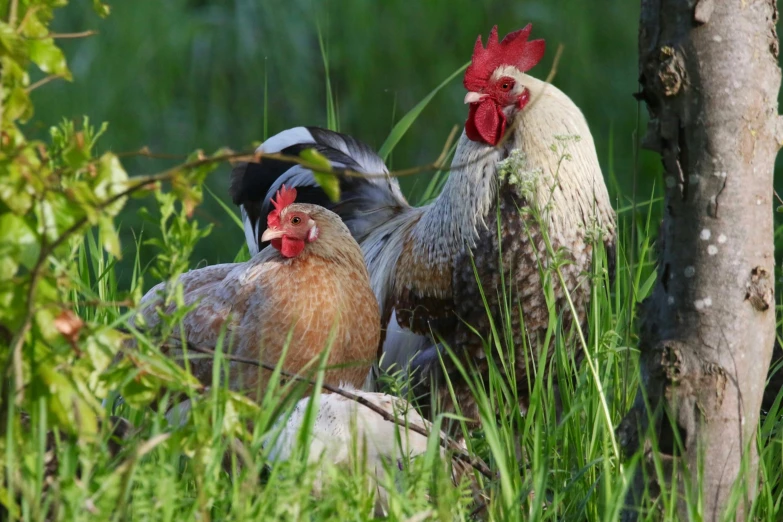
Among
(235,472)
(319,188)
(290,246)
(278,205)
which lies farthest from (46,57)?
(319,188)

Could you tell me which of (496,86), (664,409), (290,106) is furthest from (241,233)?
(664,409)

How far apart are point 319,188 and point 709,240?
8.45ft

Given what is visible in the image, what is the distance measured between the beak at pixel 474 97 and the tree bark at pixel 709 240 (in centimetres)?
148

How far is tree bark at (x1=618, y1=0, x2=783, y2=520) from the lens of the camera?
6.10ft

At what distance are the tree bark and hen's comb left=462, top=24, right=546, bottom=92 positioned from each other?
5.22 ft

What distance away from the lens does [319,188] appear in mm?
4285

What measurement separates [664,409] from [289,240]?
1466 millimetres

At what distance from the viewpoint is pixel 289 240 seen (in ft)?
10.2

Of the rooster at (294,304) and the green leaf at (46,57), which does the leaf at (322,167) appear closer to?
the green leaf at (46,57)

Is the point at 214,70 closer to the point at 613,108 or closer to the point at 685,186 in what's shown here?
the point at 613,108

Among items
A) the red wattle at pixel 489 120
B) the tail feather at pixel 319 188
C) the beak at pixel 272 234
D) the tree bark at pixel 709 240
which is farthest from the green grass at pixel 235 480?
the tail feather at pixel 319 188

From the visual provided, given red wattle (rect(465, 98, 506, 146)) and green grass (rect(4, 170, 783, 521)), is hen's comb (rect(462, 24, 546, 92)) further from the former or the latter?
green grass (rect(4, 170, 783, 521))

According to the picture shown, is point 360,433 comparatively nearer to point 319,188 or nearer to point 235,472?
point 235,472

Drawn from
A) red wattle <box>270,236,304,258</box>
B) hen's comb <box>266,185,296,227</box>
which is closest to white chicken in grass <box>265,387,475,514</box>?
red wattle <box>270,236,304,258</box>
